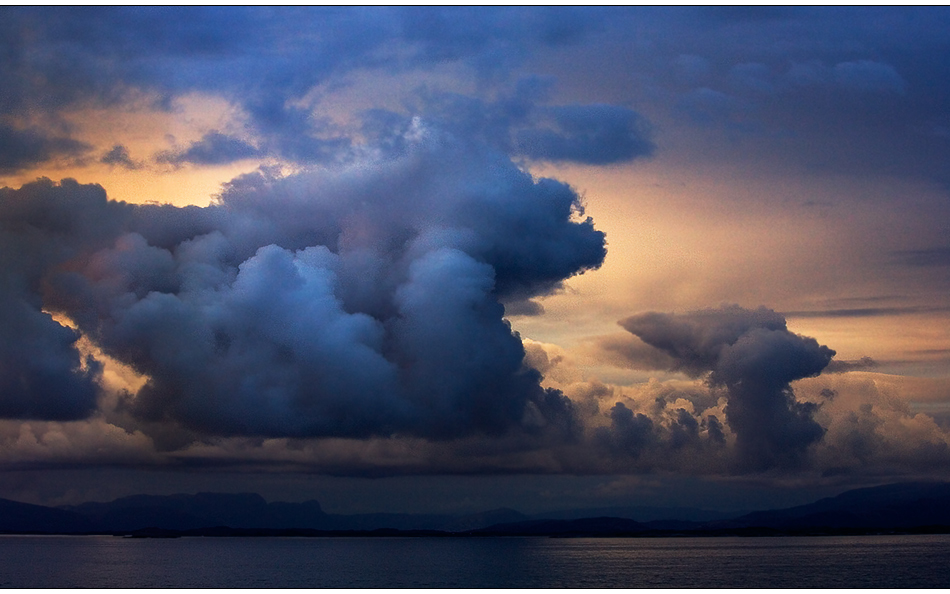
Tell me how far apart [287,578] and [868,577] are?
124152 millimetres

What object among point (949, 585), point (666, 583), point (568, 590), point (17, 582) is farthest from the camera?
point (17, 582)

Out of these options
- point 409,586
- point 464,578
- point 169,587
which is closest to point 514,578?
point 464,578

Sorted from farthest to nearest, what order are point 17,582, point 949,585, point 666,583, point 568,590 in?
point 17,582 → point 666,583 → point 949,585 → point 568,590

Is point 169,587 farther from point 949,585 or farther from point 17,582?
point 949,585

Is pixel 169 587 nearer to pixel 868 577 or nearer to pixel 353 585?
pixel 353 585

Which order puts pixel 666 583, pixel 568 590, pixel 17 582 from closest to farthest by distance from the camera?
pixel 568 590
pixel 666 583
pixel 17 582

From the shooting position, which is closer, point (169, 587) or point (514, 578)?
point (169, 587)

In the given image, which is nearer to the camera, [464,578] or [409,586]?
[409,586]

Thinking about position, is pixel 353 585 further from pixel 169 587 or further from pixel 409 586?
pixel 169 587

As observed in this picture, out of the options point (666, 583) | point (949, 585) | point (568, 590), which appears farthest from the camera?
point (666, 583)

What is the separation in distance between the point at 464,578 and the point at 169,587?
203ft

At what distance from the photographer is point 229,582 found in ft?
611

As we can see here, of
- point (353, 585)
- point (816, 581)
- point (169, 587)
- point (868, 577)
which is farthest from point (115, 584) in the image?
point (868, 577)

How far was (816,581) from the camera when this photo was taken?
181m
